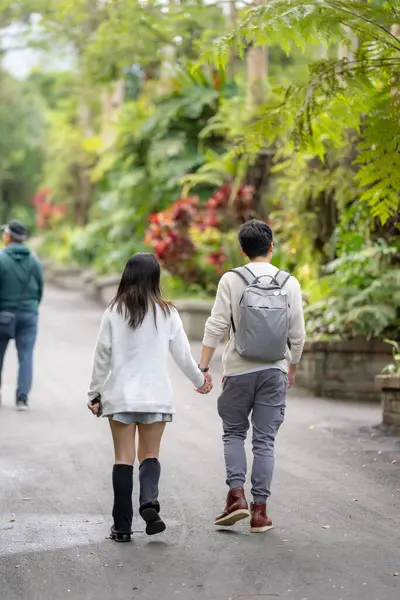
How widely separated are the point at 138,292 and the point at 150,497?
119 cm

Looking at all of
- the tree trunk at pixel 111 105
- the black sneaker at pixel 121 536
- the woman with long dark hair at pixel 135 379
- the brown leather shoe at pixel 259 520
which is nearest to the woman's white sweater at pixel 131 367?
the woman with long dark hair at pixel 135 379

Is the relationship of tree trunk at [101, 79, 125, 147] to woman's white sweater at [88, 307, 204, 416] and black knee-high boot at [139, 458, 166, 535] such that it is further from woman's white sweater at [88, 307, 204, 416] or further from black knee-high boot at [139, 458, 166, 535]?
black knee-high boot at [139, 458, 166, 535]

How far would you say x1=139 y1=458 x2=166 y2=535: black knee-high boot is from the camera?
20.5ft

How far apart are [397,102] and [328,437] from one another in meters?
3.36

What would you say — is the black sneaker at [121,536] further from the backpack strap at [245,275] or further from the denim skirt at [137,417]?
the backpack strap at [245,275]

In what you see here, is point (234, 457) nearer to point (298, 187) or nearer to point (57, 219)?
point (298, 187)

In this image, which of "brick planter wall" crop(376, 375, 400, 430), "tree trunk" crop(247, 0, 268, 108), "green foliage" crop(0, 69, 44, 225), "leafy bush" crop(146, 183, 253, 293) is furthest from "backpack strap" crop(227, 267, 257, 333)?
"green foliage" crop(0, 69, 44, 225)

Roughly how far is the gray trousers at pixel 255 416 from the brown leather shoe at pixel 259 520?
4cm

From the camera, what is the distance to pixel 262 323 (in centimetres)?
645

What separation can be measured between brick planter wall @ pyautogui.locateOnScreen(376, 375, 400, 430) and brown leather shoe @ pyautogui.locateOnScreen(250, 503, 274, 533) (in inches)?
143

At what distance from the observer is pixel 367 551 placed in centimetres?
604

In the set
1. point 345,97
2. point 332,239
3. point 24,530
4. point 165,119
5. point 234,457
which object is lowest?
point 24,530

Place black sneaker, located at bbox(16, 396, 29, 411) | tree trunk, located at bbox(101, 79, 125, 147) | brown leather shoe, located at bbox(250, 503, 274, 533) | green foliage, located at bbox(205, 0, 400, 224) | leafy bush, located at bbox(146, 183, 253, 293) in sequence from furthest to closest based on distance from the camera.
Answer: tree trunk, located at bbox(101, 79, 125, 147) → leafy bush, located at bbox(146, 183, 253, 293) → black sneaker, located at bbox(16, 396, 29, 411) → green foliage, located at bbox(205, 0, 400, 224) → brown leather shoe, located at bbox(250, 503, 274, 533)

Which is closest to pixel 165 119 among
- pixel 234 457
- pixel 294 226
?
pixel 294 226
